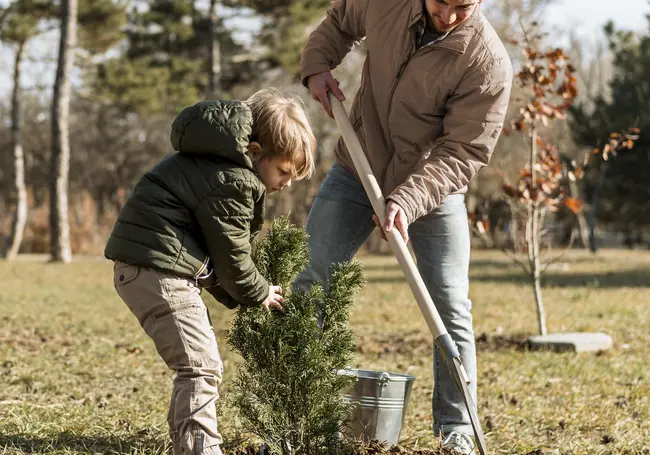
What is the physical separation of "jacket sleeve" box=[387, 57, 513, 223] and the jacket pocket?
42.1 inches

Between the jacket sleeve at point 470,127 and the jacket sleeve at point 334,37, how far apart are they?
603 millimetres

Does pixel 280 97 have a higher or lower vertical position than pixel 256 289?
higher

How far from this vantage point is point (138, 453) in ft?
10.6

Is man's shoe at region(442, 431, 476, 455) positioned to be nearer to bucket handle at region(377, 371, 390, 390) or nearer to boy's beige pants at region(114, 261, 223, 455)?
bucket handle at region(377, 371, 390, 390)

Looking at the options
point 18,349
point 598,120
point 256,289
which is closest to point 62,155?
point 18,349

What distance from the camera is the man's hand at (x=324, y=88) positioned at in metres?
3.41

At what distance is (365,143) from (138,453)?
1583mm

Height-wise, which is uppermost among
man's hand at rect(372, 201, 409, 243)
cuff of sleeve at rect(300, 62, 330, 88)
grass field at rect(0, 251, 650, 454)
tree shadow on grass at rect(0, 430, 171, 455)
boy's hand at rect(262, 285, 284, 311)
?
cuff of sleeve at rect(300, 62, 330, 88)

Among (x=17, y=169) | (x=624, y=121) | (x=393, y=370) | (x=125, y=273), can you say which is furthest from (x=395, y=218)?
(x=17, y=169)

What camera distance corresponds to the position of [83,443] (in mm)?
3322

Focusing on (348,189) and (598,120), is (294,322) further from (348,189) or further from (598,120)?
(598,120)

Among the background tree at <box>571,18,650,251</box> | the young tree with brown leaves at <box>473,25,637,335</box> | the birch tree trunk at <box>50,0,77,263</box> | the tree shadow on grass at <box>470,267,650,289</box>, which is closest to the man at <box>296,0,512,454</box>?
the young tree with brown leaves at <box>473,25,637,335</box>

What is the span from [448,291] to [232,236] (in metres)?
1.10

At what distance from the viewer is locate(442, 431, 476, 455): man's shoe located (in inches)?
128
